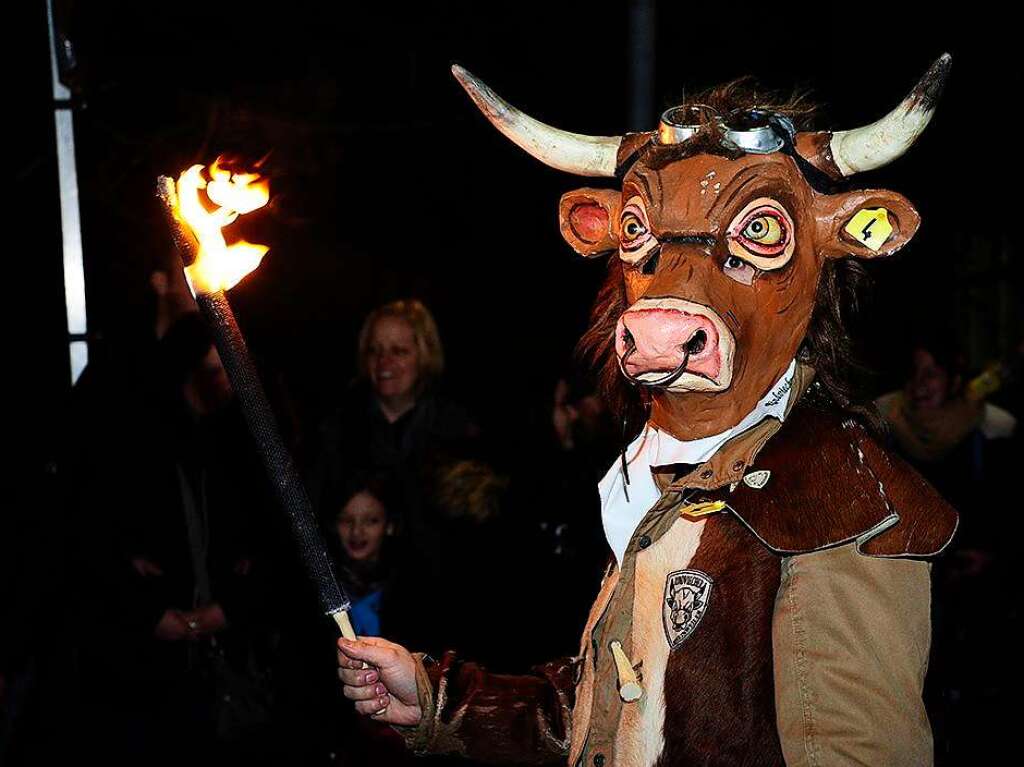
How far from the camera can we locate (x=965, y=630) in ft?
19.6

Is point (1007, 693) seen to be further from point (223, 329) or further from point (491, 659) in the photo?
point (223, 329)

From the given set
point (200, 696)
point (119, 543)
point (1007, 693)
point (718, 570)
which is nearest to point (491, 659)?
point (200, 696)

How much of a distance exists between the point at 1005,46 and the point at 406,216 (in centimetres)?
304

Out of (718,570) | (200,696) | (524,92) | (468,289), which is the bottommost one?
(200,696)

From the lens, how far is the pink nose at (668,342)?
2.43 meters

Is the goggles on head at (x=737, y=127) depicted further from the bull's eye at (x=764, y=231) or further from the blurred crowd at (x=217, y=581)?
the blurred crowd at (x=217, y=581)

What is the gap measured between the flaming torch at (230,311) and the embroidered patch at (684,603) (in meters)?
0.56

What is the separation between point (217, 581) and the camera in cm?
460

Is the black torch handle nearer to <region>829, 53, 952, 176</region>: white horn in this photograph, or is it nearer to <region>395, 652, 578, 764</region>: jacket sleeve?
<region>395, 652, 578, 764</region>: jacket sleeve

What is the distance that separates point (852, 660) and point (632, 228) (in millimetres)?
902

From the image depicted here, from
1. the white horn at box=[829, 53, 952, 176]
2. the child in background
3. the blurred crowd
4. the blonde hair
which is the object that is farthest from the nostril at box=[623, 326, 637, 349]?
the blonde hair

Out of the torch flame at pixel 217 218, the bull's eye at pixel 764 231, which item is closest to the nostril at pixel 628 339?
the bull's eye at pixel 764 231

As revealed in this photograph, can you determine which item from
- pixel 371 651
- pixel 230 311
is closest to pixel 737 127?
pixel 230 311

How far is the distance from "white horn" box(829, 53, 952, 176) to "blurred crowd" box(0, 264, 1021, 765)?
7.56ft
